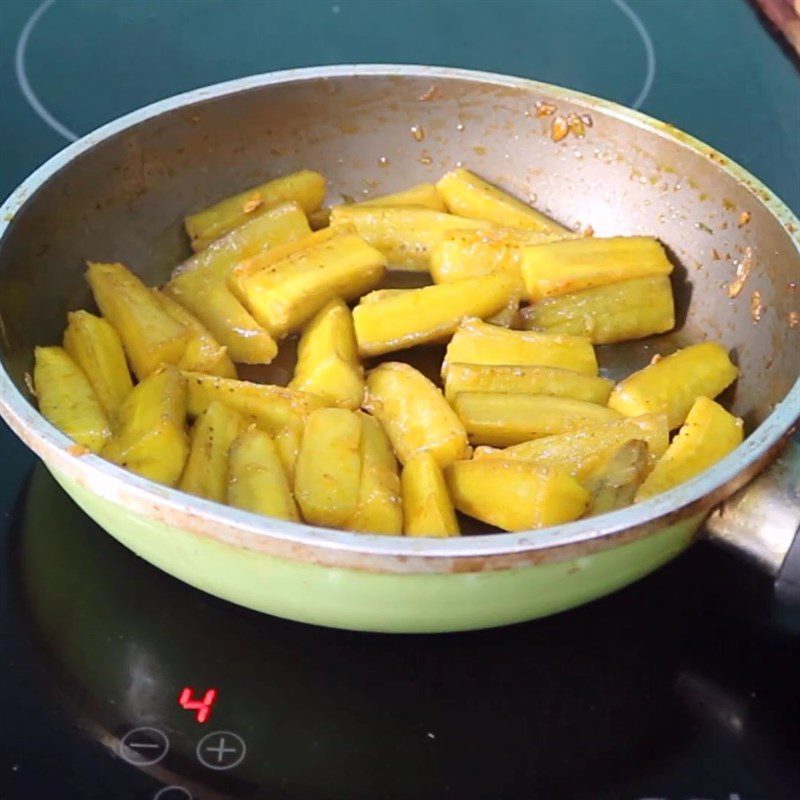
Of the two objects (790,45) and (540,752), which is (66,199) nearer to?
(540,752)

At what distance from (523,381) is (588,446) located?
151 millimetres

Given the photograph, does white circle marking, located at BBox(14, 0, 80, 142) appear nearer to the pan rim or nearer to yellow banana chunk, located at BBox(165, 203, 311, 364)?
yellow banana chunk, located at BBox(165, 203, 311, 364)

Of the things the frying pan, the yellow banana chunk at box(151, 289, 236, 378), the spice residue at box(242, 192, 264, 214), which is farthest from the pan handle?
the spice residue at box(242, 192, 264, 214)

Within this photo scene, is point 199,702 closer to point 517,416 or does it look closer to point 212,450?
point 212,450

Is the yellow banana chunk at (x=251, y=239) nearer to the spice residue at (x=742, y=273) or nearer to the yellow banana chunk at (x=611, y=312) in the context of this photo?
the yellow banana chunk at (x=611, y=312)

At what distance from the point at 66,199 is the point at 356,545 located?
30.7 inches

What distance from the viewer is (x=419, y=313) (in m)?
1.38

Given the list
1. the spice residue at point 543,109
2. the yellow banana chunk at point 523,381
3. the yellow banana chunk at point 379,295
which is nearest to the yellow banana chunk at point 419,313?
the yellow banana chunk at point 379,295

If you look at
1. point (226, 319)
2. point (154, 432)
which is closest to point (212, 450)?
point (154, 432)

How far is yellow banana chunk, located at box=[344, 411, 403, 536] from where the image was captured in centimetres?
108

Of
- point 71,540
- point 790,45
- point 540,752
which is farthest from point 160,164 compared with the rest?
point 790,45

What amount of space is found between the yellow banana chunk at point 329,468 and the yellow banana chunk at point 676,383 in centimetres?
36

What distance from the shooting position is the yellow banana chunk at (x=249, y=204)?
1.52m

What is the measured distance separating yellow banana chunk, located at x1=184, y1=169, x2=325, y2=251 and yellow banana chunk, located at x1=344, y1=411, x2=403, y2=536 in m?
0.49
